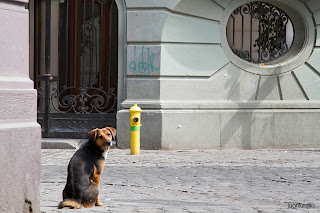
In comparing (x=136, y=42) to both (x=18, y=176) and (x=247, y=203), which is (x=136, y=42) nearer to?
(x=247, y=203)

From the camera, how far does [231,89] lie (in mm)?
13234

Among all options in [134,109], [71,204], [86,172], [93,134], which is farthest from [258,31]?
[71,204]

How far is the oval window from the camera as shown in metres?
13.5

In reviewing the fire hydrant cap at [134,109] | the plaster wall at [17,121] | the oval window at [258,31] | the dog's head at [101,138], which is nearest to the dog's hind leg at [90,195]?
the dog's head at [101,138]

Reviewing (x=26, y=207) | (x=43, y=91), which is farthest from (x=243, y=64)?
(x=26, y=207)

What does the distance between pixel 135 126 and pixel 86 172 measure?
19.4ft

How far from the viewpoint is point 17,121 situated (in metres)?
5.39

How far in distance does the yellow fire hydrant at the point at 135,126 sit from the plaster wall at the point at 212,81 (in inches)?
35.3

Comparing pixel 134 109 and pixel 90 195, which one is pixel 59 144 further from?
pixel 90 195

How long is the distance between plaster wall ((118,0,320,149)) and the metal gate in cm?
76

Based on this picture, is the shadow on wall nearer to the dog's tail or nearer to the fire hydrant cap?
the fire hydrant cap

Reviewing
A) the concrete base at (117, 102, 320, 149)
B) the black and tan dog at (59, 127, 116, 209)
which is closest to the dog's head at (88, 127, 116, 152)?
the black and tan dog at (59, 127, 116, 209)

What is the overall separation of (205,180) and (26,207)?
12.0ft

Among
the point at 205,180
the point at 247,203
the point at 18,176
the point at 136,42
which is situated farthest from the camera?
the point at 136,42
